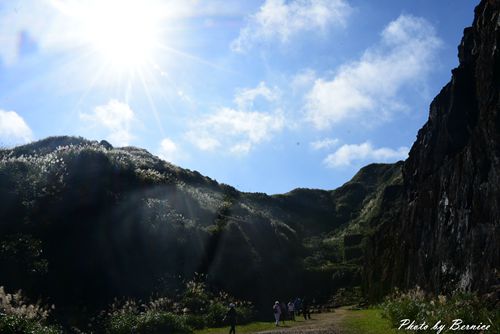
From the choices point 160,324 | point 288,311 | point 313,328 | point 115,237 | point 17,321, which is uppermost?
point 115,237

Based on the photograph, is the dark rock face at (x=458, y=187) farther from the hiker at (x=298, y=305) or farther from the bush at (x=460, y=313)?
the hiker at (x=298, y=305)

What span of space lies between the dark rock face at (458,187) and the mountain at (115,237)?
12931mm

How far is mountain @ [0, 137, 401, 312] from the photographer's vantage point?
27234 millimetres

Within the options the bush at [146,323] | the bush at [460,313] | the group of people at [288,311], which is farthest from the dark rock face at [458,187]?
the bush at [146,323]

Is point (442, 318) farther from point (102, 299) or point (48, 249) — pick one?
point (48, 249)

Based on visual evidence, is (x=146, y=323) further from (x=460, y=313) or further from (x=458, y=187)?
(x=458, y=187)

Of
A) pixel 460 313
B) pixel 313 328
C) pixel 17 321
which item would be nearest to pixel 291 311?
pixel 313 328

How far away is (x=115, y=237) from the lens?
3284 cm

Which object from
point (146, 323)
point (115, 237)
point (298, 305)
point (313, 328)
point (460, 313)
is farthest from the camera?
point (298, 305)

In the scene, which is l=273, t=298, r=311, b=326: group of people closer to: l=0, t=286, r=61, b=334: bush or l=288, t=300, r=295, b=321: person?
l=288, t=300, r=295, b=321: person

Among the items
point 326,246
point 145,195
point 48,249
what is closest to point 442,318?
point 48,249

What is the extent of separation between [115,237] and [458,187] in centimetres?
2446

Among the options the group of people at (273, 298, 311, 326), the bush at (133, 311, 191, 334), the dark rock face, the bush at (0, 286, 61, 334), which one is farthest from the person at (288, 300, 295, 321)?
the bush at (0, 286, 61, 334)

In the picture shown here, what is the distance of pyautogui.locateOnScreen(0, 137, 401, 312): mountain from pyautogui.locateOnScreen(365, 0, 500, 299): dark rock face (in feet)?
42.4
